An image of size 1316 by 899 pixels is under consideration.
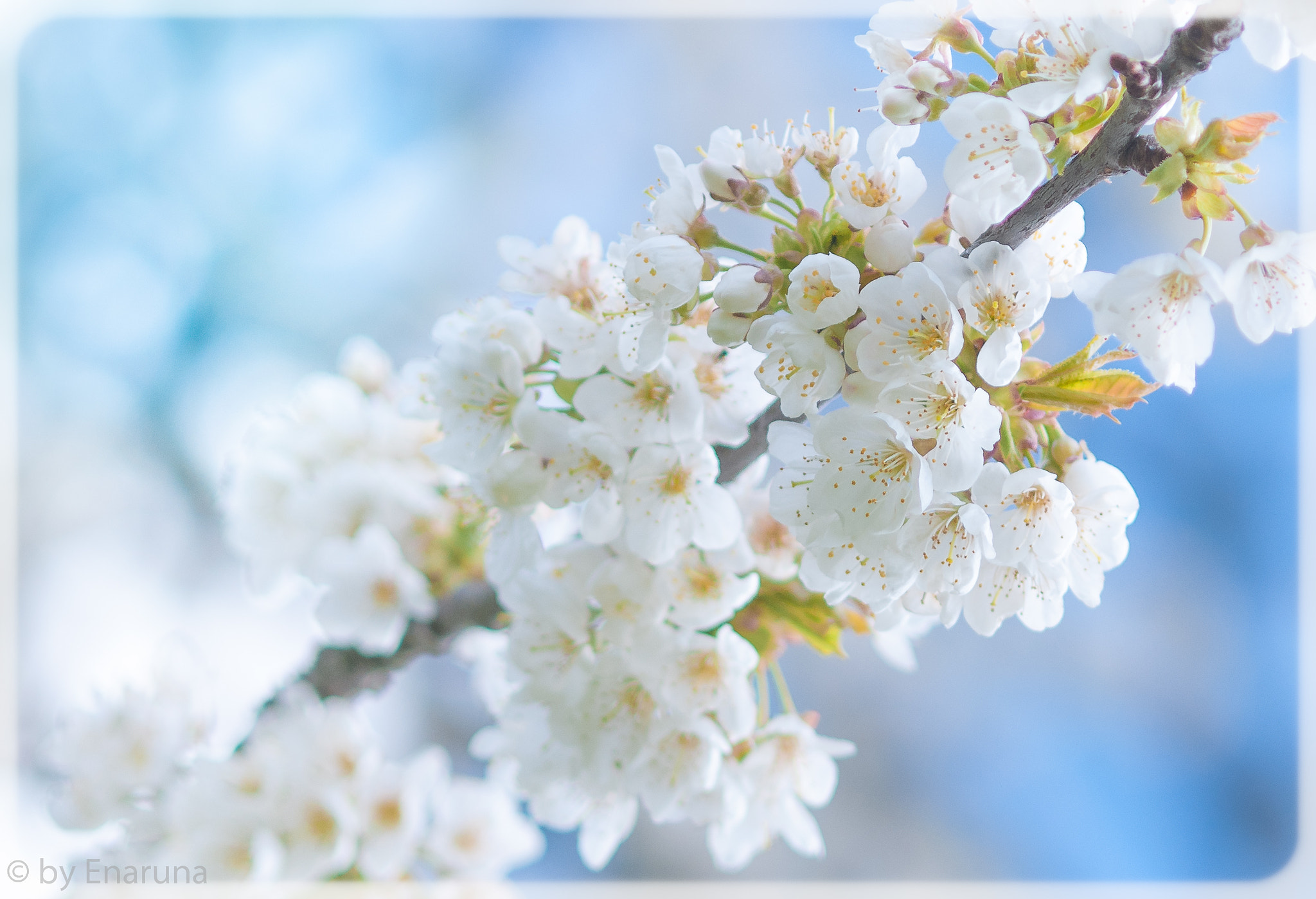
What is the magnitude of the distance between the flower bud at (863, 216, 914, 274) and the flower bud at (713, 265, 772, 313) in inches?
3.1

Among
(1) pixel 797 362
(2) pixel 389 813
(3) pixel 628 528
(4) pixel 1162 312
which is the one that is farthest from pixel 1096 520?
(2) pixel 389 813

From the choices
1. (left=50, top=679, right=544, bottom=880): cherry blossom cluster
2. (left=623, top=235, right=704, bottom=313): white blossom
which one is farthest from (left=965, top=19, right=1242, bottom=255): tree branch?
(left=50, top=679, right=544, bottom=880): cherry blossom cluster

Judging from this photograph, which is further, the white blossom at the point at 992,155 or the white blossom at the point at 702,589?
the white blossom at the point at 702,589

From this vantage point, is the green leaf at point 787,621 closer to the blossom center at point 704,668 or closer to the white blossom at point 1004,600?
the blossom center at point 704,668

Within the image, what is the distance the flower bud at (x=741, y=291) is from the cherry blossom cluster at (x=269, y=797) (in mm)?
827

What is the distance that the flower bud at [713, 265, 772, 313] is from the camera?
580mm

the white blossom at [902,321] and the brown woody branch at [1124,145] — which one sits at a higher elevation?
the brown woody branch at [1124,145]

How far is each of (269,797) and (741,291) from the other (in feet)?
3.01

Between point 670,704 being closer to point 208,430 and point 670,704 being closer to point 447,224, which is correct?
point 447,224

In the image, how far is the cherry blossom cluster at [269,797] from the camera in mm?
1002

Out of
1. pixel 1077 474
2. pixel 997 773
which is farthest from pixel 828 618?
pixel 997 773

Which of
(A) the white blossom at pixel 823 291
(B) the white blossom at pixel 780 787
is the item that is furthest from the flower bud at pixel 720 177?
(B) the white blossom at pixel 780 787

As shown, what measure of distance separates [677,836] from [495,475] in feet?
5.50

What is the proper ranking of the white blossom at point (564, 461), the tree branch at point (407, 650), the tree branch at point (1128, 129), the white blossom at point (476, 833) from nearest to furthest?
the tree branch at point (1128, 129)
the white blossom at point (564, 461)
the tree branch at point (407, 650)
the white blossom at point (476, 833)
